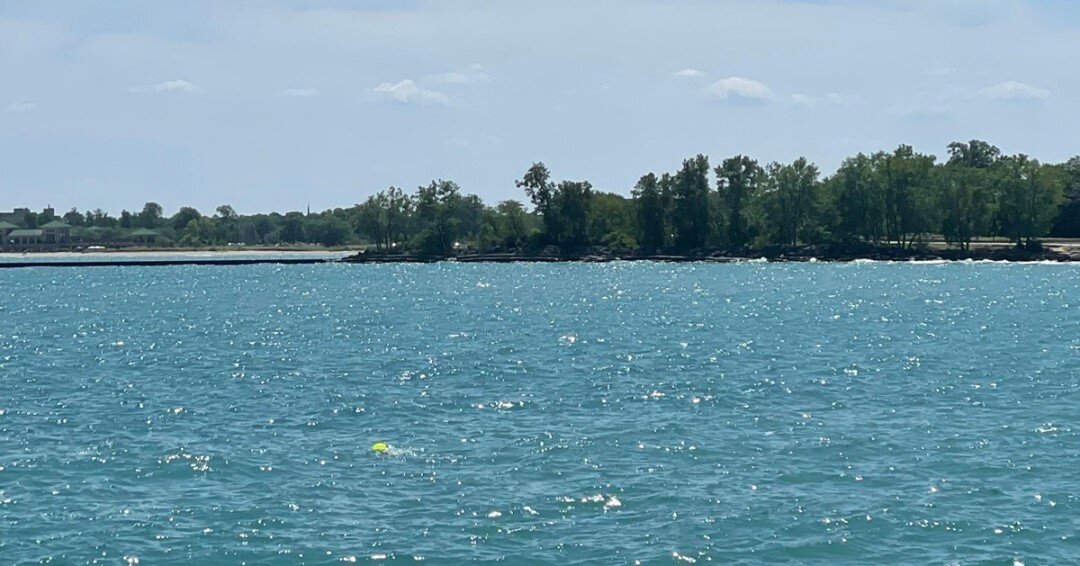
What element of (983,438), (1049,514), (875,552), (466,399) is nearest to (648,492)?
(875,552)

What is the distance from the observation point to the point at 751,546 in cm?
2880

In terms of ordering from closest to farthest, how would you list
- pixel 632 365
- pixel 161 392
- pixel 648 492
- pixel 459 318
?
pixel 648 492 → pixel 161 392 → pixel 632 365 → pixel 459 318

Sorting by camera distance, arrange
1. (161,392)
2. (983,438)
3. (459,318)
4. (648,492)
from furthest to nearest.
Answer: (459,318), (161,392), (983,438), (648,492)

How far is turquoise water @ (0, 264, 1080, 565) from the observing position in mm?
29484

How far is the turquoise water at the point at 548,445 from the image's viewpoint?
29.5m


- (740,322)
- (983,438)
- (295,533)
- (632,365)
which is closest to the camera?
(295,533)

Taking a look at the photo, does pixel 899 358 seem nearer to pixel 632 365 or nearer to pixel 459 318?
pixel 632 365

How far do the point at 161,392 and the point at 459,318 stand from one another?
4653cm

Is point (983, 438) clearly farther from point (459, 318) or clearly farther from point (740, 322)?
point (459, 318)

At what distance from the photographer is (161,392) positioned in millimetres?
53812

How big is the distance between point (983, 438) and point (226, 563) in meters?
23.3

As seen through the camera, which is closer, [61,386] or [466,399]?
[466,399]

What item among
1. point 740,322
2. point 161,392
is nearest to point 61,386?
point 161,392

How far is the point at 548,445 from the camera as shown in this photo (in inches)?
1570
